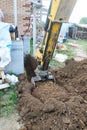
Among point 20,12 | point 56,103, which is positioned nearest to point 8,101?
point 56,103

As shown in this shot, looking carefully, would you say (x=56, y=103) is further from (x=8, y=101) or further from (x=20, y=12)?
(x=20, y=12)

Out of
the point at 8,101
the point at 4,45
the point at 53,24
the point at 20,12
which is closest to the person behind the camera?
the point at 53,24

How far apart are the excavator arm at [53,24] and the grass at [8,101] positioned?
540 mm

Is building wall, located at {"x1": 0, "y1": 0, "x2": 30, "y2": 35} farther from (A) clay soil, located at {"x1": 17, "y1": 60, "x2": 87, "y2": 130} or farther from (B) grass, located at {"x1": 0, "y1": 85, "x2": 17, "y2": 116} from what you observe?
(B) grass, located at {"x1": 0, "y1": 85, "x2": 17, "y2": 116}

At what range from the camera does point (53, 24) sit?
13.5 feet

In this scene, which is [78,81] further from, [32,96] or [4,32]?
[4,32]

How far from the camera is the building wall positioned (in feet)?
30.1

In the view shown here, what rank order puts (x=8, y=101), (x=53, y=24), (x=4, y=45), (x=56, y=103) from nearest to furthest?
(x=56, y=103) < (x=53, y=24) < (x=8, y=101) < (x=4, y=45)

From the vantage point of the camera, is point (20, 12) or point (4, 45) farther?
point (20, 12)

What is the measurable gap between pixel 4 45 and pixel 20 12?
4.81 meters

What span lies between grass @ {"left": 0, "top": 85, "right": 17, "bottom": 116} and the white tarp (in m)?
0.63

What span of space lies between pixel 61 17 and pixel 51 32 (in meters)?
0.41

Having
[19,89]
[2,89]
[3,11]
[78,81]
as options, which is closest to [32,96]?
[19,89]

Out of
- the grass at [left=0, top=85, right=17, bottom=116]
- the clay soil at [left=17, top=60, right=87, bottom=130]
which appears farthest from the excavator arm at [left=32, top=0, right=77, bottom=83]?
the grass at [left=0, top=85, right=17, bottom=116]
